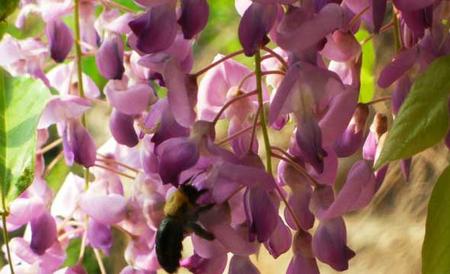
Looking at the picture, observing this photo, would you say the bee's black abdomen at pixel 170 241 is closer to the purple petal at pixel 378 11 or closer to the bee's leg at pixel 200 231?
the bee's leg at pixel 200 231

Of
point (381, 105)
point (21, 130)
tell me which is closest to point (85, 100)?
point (21, 130)

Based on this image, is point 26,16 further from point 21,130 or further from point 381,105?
point 381,105

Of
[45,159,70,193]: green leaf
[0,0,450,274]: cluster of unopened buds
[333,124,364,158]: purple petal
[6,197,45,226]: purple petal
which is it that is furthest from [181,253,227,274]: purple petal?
[45,159,70,193]: green leaf

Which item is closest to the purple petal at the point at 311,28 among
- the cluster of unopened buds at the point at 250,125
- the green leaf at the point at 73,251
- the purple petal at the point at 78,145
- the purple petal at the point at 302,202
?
the cluster of unopened buds at the point at 250,125

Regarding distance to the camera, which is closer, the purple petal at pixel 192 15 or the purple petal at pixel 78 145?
the purple petal at pixel 192 15

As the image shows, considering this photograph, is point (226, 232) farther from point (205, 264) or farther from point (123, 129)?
point (123, 129)
